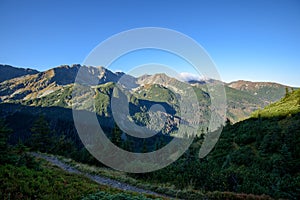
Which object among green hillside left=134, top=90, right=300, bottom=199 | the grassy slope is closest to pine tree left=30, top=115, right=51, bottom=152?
green hillside left=134, top=90, right=300, bottom=199

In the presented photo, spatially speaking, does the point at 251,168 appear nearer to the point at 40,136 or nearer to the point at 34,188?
the point at 34,188

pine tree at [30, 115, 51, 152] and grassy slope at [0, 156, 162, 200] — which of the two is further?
pine tree at [30, 115, 51, 152]

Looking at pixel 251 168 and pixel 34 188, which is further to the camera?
pixel 251 168

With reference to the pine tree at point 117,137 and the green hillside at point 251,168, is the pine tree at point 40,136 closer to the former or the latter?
the pine tree at point 117,137

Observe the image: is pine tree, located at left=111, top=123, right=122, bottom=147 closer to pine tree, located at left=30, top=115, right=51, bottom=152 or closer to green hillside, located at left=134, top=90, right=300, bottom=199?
green hillside, located at left=134, top=90, right=300, bottom=199

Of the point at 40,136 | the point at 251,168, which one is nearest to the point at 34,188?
the point at 251,168

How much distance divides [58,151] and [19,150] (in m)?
32.2

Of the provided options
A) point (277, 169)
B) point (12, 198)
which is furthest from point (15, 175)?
point (277, 169)

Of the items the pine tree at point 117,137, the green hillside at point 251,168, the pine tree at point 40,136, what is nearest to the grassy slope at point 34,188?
the green hillside at point 251,168

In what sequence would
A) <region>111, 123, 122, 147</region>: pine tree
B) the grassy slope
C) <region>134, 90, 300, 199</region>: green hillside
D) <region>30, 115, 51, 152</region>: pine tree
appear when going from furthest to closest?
<region>30, 115, 51, 152</region>: pine tree → <region>111, 123, 122, 147</region>: pine tree → <region>134, 90, 300, 199</region>: green hillside → the grassy slope

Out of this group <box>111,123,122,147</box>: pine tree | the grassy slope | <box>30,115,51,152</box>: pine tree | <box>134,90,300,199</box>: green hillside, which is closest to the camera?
the grassy slope

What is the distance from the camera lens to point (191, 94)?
16.4m

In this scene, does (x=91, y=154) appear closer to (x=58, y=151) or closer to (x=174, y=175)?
(x=58, y=151)

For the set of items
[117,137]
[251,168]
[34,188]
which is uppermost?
[34,188]
